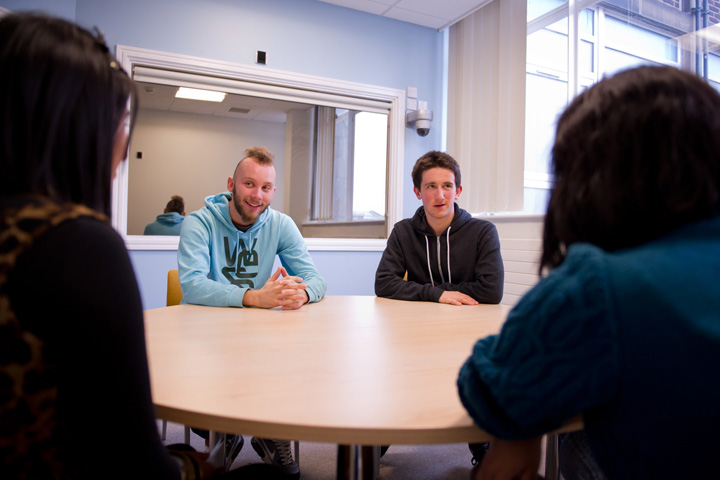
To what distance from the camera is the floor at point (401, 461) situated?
1941mm

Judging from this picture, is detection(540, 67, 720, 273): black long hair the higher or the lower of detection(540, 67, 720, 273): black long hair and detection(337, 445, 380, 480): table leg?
the higher

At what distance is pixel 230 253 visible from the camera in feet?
6.92

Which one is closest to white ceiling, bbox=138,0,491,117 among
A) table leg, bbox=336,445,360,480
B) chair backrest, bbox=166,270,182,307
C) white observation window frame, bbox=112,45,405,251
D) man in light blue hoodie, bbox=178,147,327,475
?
white observation window frame, bbox=112,45,405,251

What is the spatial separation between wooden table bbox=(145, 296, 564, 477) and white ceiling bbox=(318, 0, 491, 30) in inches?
126

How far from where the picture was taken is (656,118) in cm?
59

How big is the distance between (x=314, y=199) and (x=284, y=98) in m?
0.88

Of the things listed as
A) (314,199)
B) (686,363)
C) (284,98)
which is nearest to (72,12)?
(284,98)

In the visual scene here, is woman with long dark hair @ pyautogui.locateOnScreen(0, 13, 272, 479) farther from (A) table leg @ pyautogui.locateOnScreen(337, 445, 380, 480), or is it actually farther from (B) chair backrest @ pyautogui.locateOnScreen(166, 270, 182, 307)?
(B) chair backrest @ pyautogui.locateOnScreen(166, 270, 182, 307)

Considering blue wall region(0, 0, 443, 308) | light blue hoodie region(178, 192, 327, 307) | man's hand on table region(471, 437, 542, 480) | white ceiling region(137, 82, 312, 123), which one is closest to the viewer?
man's hand on table region(471, 437, 542, 480)

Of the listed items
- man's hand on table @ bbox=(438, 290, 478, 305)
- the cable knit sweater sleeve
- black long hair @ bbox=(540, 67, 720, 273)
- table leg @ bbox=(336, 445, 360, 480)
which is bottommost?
table leg @ bbox=(336, 445, 360, 480)

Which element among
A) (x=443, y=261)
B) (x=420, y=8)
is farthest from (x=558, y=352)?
(x=420, y=8)

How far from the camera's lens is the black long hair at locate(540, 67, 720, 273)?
58 cm

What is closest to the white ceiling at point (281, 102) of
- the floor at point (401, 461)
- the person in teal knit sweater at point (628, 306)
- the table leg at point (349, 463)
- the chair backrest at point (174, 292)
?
the chair backrest at point (174, 292)

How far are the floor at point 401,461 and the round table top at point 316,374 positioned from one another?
0.82m
